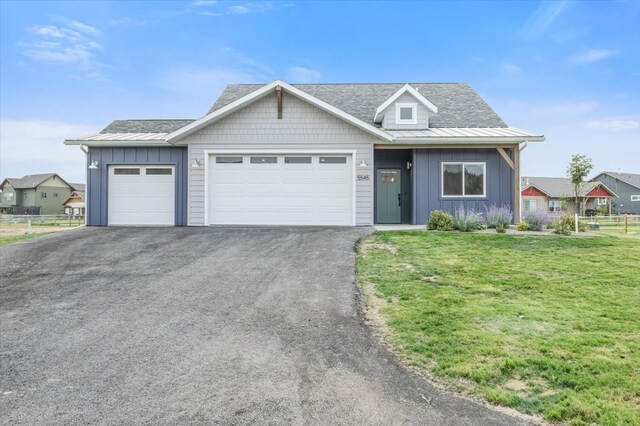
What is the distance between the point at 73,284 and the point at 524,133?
14047mm

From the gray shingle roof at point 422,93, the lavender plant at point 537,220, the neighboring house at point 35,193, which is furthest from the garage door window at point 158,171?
the neighboring house at point 35,193

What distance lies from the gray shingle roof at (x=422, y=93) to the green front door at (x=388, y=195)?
8.74ft

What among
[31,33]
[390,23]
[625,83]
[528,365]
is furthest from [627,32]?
[31,33]

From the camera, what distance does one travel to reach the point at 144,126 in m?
16.2

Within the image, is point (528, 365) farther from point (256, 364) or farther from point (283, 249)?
point (283, 249)

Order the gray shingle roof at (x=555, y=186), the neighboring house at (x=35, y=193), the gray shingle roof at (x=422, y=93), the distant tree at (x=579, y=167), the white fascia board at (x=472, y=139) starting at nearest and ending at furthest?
the white fascia board at (x=472, y=139), the gray shingle roof at (x=422, y=93), the distant tree at (x=579, y=167), the gray shingle roof at (x=555, y=186), the neighboring house at (x=35, y=193)

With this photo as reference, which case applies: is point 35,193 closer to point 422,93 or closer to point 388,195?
point 422,93

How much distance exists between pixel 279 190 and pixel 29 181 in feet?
200

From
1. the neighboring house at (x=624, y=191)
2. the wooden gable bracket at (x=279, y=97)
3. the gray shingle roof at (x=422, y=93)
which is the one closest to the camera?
the wooden gable bracket at (x=279, y=97)

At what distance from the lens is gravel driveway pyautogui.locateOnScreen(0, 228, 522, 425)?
10.0ft

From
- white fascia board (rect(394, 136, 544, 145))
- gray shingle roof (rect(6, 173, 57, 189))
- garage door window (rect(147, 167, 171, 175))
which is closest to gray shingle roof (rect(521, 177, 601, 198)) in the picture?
white fascia board (rect(394, 136, 544, 145))

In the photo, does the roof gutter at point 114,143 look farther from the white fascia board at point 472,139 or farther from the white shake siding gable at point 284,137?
the white fascia board at point 472,139

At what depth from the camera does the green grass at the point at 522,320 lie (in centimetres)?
328

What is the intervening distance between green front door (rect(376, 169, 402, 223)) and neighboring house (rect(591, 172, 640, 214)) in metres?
49.5
